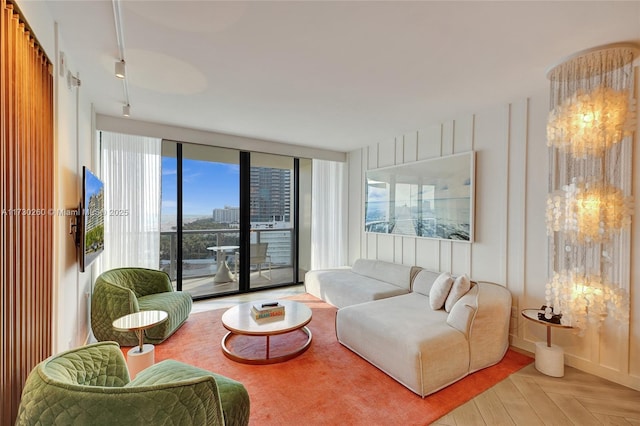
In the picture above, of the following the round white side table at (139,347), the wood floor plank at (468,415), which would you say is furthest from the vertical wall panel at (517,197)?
the round white side table at (139,347)

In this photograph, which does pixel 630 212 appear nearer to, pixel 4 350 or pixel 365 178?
pixel 365 178

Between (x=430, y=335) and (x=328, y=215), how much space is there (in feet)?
11.5

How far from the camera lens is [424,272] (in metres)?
3.63

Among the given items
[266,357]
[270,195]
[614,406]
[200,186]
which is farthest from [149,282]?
[614,406]

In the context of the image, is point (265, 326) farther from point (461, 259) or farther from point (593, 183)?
point (593, 183)

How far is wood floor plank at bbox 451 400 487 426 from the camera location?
6.31ft

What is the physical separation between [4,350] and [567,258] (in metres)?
3.60

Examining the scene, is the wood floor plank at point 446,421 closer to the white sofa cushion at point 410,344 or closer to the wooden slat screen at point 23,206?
the white sofa cushion at point 410,344

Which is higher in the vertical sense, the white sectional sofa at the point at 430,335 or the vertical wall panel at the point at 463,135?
the vertical wall panel at the point at 463,135

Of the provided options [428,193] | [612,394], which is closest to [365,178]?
[428,193]

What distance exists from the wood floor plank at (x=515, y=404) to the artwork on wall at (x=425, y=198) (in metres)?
1.56

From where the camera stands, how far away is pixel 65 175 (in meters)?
2.16

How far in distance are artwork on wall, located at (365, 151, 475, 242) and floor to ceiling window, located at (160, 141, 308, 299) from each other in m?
1.69

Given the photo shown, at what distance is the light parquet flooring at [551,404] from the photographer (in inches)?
76.6
